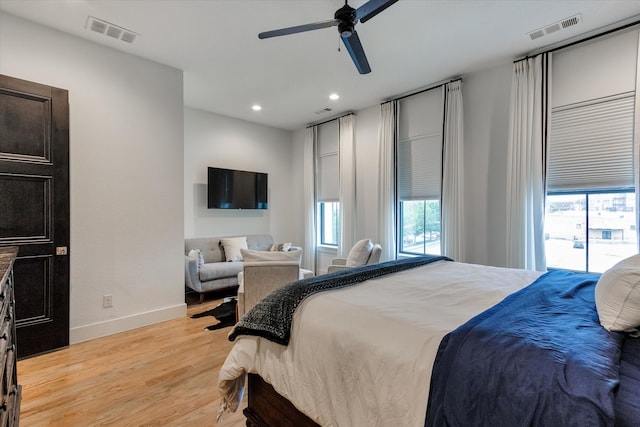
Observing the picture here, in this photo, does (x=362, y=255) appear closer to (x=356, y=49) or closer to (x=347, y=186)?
(x=347, y=186)

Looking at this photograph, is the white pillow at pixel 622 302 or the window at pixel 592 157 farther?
the window at pixel 592 157

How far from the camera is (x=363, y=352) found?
122 cm

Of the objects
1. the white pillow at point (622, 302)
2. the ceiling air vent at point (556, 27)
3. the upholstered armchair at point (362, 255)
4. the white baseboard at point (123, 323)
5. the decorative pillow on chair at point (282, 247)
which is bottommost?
the white baseboard at point (123, 323)

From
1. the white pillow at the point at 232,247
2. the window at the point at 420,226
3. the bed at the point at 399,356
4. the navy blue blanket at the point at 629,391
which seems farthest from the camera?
the white pillow at the point at 232,247

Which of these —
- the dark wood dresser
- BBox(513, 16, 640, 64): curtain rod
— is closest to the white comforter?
the dark wood dresser

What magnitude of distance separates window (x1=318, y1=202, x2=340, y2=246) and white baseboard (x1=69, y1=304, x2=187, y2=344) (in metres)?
3.05

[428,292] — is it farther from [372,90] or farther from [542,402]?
[372,90]

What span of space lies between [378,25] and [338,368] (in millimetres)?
2893

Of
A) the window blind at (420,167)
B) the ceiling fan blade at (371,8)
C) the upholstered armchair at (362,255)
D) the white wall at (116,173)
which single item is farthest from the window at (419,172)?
the white wall at (116,173)

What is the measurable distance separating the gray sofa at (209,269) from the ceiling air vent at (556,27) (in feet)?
14.7

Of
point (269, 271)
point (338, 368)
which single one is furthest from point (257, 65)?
point (338, 368)

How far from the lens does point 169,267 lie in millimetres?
3547

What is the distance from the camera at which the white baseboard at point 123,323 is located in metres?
2.92

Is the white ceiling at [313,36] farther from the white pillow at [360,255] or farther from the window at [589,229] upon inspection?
the white pillow at [360,255]
